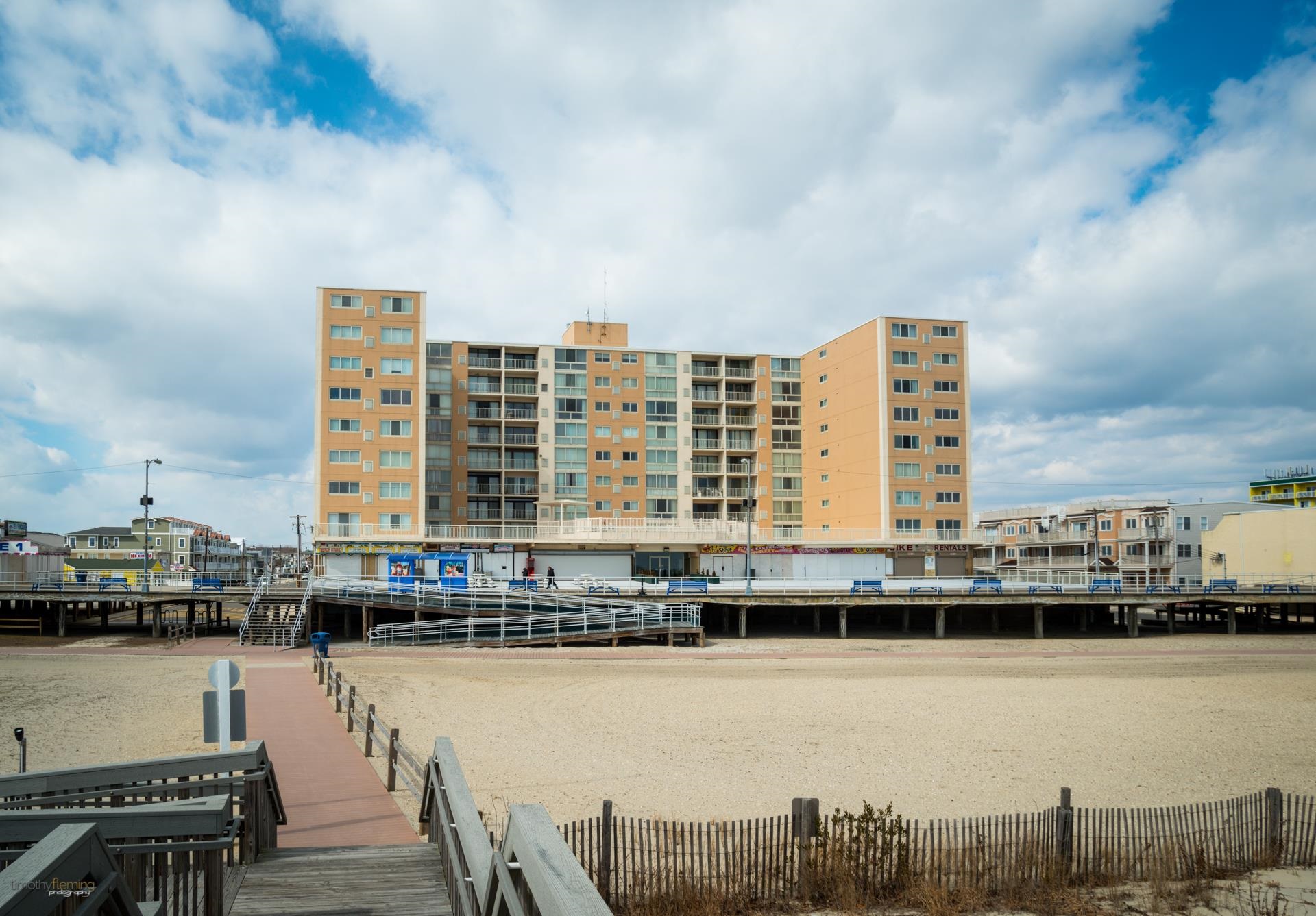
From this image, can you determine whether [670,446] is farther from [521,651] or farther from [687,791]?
[687,791]

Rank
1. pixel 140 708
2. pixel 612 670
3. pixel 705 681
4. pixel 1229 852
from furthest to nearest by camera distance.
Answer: pixel 612 670
pixel 705 681
pixel 140 708
pixel 1229 852

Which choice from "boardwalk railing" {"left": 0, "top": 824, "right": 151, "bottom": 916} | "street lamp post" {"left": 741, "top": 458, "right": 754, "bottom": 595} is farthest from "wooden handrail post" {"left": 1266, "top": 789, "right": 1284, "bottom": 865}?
"street lamp post" {"left": 741, "top": 458, "right": 754, "bottom": 595}

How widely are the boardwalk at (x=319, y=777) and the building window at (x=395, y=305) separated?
134ft

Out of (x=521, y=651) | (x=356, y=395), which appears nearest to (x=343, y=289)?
(x=356, y=395)

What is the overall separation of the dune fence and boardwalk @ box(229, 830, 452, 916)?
3.23 meters

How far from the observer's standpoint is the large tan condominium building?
198ft

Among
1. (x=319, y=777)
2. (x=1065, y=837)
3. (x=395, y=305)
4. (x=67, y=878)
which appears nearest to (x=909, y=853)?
(x=1065, y=837)

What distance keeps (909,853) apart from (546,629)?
30.2 metres

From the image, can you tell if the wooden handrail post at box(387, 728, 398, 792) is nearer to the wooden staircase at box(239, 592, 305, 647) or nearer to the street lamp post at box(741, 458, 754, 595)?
the wooden staircase at box(239, 592, 305, 647)

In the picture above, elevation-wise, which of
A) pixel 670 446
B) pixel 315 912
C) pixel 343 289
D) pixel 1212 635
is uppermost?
pixel 343 289

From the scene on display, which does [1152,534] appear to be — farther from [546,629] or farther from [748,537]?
[546,629]

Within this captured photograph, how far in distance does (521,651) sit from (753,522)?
122 ft

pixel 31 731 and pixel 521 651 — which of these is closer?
pixel 31 731

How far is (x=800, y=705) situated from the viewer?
83.8ft
